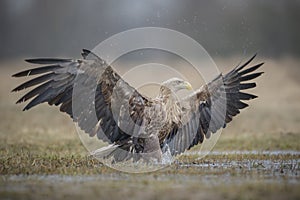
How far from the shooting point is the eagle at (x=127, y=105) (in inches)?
382

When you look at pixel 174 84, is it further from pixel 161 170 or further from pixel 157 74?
pixel 157 74

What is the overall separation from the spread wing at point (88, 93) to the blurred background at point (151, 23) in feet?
56.0

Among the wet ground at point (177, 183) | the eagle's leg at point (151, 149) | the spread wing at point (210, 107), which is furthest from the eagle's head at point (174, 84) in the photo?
the wet ground at point (177, 183)

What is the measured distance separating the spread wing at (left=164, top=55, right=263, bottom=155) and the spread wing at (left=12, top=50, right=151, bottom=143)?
104cm

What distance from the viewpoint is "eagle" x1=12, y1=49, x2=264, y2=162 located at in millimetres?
9703

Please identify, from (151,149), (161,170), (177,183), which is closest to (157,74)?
(151,149)

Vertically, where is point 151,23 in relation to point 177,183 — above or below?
above

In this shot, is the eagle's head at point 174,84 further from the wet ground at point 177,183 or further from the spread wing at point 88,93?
the wet ground at point 177,183

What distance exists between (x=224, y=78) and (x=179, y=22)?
854 inches

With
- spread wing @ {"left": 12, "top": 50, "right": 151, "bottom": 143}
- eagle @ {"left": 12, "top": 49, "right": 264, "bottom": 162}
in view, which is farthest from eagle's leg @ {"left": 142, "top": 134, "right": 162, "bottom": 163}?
spread wing @ {"left": 12, "top": 50, "right": 151, "bottom": 143}

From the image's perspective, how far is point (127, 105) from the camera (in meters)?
10.1

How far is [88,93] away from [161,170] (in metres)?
1.64


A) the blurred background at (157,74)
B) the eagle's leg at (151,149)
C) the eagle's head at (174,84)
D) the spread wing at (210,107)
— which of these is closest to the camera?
the blurred background at (157,74)

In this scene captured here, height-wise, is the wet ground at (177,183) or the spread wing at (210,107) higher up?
the spread wing at (210,107)
